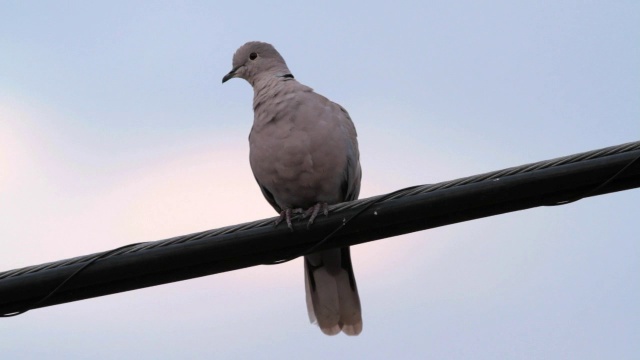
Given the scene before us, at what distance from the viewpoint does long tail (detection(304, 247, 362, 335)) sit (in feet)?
23.4

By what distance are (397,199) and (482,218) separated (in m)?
0.38

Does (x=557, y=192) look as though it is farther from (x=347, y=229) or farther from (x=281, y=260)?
(x=281, y=260)

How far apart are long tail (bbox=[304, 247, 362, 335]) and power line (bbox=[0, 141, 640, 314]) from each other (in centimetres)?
214

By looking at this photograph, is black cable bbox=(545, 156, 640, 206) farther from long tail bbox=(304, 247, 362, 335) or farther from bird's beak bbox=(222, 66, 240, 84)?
bird's beak bbox=(222, 66, 240, 84)

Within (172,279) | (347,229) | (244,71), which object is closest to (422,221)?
(347,229)

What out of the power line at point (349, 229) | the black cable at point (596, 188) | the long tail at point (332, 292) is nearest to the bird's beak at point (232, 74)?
the long tail at point (332, 292)

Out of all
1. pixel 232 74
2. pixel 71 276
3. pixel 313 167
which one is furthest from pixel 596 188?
pixel 232 74

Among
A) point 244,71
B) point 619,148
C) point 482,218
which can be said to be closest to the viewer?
point 619,148

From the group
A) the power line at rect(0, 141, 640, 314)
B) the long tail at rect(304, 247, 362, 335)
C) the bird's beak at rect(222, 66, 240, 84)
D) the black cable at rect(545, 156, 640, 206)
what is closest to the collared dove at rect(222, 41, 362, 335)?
the long tail at rect(304, 247, 362, 335)

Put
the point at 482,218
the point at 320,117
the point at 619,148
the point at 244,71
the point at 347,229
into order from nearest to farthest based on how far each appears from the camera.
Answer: the point at 619,148, the point at 482,218, the point at 347,229, the point at 320,117, the point at 244,71

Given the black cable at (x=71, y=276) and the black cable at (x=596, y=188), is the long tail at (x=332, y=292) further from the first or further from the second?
the black cable at (x=596, y=188)

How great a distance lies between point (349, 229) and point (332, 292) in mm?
2239

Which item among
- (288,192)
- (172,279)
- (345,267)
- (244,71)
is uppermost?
(244,71)

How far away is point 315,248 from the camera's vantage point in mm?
5090
